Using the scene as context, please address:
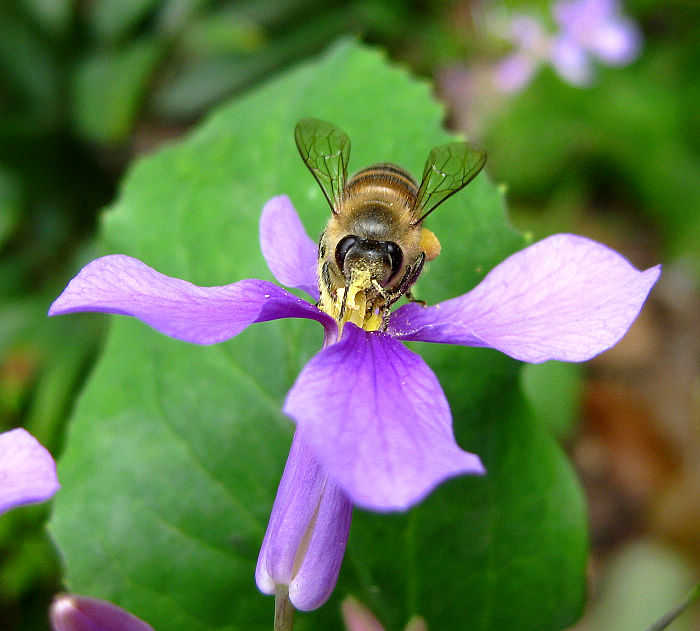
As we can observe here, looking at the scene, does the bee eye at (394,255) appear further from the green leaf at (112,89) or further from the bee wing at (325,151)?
the green leaf at (112,89)

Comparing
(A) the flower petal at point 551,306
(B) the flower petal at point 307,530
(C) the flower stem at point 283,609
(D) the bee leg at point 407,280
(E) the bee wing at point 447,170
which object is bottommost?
(C) the flower stem at point 283,609

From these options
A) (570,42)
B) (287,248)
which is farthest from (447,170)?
(570,42)

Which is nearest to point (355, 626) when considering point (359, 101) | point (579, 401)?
point (359, 101)

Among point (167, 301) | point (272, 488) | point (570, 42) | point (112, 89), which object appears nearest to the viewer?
point (167, 301)

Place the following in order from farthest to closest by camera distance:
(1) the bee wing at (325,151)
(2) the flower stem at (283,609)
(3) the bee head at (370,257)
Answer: (1) the bee wing at (325,151) < (3) the bee head at (370,257) < (2) the flower stem at (283,609)

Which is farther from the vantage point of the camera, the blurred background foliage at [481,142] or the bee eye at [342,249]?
the blurred background foliage at [481,142]

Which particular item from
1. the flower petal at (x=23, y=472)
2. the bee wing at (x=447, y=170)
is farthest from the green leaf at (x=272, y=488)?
the flower petal at (x=23, y=472)

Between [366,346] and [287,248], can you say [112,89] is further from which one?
[366,346]
